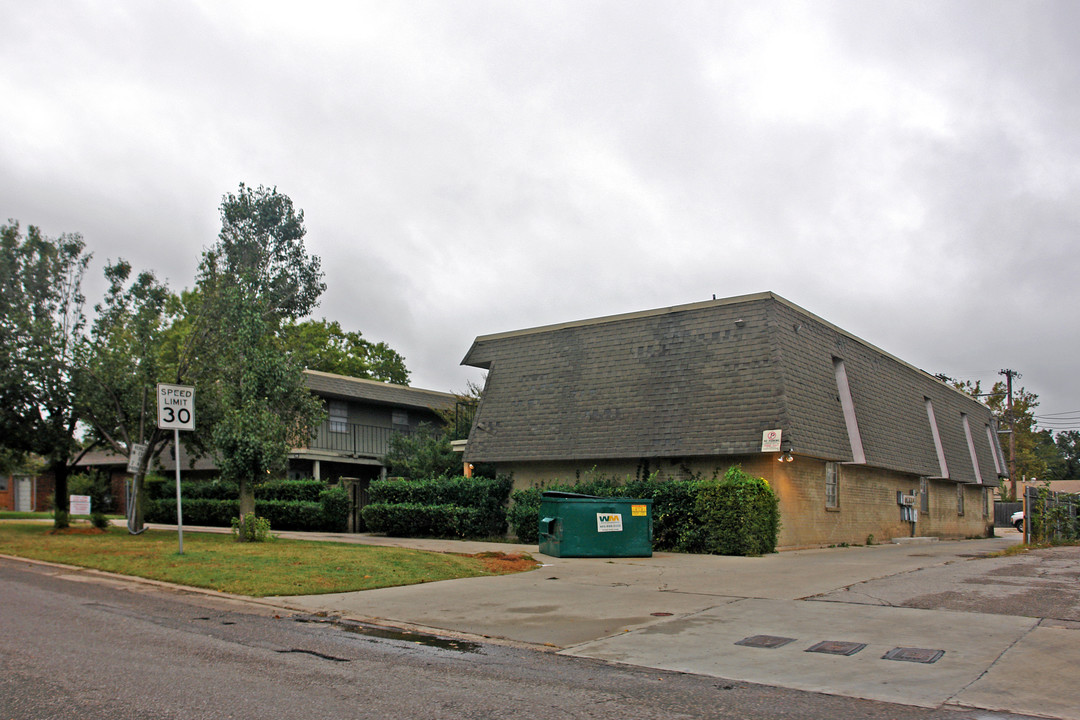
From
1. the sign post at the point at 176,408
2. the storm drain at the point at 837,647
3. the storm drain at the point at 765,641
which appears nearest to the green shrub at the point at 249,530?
the sign post at the point at 176,408

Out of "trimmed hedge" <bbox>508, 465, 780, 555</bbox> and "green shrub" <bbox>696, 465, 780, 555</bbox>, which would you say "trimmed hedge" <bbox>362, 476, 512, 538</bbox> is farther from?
"green shrub" <bbox>696, 465, 780, 555</bbox>

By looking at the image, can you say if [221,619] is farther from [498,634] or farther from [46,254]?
[46,254]

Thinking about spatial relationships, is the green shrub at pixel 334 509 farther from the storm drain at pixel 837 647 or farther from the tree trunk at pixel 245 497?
the storm drain at pixel 837 647

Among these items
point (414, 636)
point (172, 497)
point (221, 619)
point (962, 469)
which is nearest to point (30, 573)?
point (221, 619)

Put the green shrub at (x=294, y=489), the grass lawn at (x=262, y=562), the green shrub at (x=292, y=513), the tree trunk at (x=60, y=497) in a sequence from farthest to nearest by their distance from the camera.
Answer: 1. the green shrub at (x=294, y=489)
2. the green shrub at (x=292, y=513)
3. the tree trunk at (x=60, y=497)
4. the grass lawn at (x=262, y=562)

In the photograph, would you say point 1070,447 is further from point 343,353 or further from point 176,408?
point 176,408

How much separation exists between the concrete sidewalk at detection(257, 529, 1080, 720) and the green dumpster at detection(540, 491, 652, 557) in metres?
2.32

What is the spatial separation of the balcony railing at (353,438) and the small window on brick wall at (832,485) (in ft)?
58.2

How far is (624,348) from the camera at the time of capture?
22719 mm

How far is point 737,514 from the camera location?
59.3 ft

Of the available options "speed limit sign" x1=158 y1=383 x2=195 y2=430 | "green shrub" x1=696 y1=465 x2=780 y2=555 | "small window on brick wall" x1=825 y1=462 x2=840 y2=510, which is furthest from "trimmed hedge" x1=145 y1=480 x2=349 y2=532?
"small window on brick wall" x1=825 y1=462 x2=840 y2=510

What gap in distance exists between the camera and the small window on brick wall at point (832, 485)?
74.8 feet

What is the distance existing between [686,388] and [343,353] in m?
37.3

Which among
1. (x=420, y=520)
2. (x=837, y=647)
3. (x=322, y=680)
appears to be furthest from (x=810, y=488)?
(x=322, y=680)
